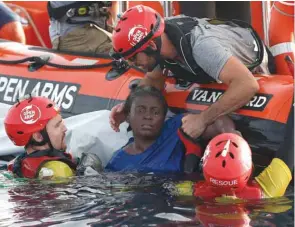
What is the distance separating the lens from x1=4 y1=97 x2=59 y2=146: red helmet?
538cm

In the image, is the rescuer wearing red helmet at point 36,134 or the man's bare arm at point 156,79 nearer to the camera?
the rescuer wearing red helmet at point 36,134

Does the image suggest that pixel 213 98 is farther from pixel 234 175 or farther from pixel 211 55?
pixel 234 175

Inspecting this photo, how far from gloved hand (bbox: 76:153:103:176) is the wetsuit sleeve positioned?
0.98m

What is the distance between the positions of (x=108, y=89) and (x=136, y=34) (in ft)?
3.37

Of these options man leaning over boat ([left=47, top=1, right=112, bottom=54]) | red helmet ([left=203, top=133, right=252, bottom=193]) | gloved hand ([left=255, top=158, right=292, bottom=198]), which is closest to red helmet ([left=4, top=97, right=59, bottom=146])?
red helmet ([left=203, top=133, right=252, bottom=193])


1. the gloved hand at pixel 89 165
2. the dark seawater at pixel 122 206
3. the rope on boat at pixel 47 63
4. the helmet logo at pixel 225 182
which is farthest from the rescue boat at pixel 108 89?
the helmet logo at pixel 225 182

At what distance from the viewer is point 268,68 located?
5.93 metres

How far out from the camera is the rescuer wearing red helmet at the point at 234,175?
4.53 metres

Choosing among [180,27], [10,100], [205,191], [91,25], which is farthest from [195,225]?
[91,25]

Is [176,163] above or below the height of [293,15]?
below

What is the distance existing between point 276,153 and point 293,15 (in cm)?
135

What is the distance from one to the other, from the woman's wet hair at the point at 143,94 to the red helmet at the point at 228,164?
0.93 meters

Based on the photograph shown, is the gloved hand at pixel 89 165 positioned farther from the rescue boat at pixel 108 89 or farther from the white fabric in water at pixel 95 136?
the rescue boat at pixel 108 89

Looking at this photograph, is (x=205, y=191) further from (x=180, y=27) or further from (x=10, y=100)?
(x=10, y=100)
